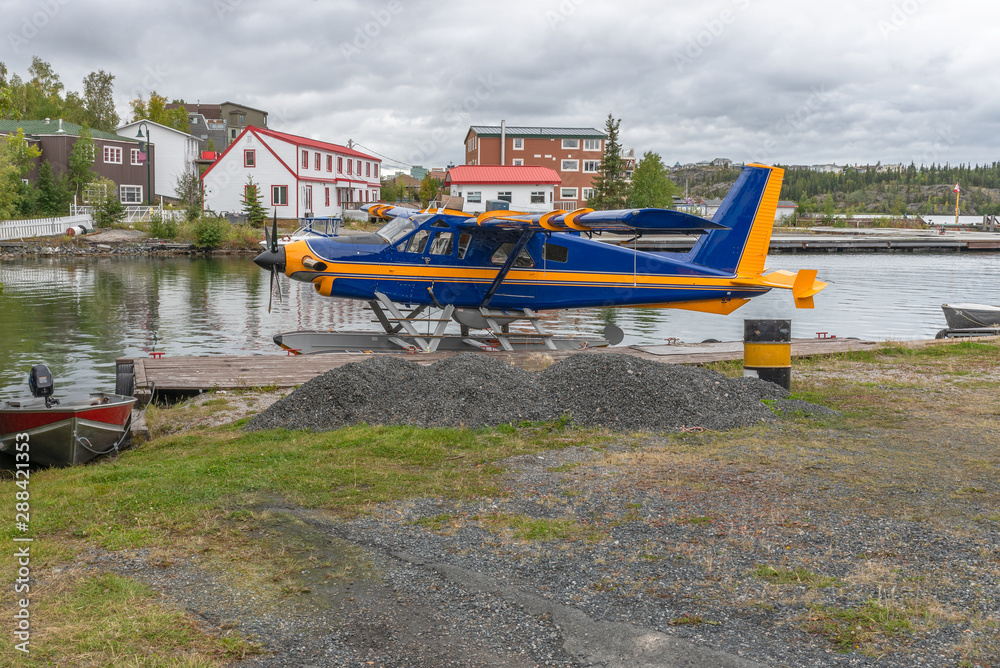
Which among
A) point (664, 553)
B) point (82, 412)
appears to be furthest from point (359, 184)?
point (664, 553)

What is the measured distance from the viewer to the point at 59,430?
8852 millimetres

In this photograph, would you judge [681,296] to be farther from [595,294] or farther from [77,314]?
[77,314]

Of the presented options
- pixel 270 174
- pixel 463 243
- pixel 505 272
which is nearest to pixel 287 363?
pixel 463 243

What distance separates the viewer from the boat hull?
8.80 m

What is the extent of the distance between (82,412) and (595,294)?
33.9ft

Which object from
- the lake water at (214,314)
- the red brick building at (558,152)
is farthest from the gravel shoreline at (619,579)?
the red brick building at (558,152)

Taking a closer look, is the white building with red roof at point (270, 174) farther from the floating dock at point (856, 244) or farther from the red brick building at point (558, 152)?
the floating dock at point (856, 244)

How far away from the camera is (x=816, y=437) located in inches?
331

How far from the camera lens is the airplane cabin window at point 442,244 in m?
15.6

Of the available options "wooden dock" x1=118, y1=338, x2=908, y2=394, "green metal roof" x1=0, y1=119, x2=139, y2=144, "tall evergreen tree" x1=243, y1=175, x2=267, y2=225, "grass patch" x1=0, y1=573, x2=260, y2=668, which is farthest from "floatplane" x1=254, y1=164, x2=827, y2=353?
"green metal roof" x1=0, y1=119, x2=139, y2=144

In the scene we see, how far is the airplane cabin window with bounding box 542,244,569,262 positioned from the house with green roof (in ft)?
184

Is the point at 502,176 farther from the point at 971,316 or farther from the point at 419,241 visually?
the point at 419,241

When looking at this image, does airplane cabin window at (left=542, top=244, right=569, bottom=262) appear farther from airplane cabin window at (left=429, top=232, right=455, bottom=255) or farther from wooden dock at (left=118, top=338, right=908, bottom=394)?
wooden dock at (left=118, top=338, right=908, bottom=394)

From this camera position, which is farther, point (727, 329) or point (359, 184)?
point (359, 184)
